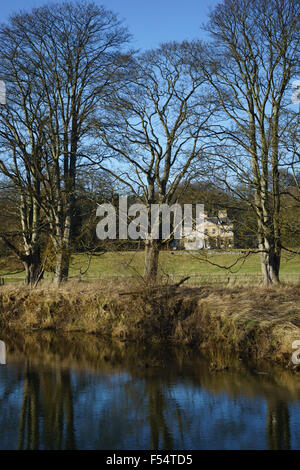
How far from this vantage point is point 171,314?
56.6 ft

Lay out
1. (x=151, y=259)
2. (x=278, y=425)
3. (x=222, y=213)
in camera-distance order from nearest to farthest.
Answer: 1. (x=278, y=425)
2. (x=222, y=213)
3. (x=151, y=259)

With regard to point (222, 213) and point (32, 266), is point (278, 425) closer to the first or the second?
point (222, 213)

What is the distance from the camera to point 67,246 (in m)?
21.5

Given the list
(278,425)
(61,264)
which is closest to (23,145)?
(61,264)

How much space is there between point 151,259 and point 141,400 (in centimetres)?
937

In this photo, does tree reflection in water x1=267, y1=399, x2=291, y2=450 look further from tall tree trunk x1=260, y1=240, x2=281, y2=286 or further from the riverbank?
tall tree trunk x1=260, y1=240, x2=281, y2=286

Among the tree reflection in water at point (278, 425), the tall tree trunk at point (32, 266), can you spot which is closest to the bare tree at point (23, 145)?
the tall tree trunk at point (32, 266)

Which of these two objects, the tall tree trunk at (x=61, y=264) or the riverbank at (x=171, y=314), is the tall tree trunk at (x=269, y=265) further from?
the tall tree trunk at (x=61, y=264)

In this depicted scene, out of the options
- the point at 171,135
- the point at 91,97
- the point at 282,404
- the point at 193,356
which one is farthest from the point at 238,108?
A: the point at 282,404

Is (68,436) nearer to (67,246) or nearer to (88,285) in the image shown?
(88,285)

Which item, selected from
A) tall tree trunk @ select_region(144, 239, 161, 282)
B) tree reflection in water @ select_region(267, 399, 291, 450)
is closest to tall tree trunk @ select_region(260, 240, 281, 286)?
tall tree trunk @ select_region(144, 239, 161, 282)

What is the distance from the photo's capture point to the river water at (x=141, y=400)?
9.21 meters

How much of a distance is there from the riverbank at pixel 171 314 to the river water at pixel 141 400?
71 cm
